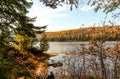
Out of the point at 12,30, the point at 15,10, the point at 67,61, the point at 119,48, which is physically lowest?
the point at 67,61

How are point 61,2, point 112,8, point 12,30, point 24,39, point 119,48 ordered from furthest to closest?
point 24,39
point 12,30
point 119,48
point 112,8
point 61,2

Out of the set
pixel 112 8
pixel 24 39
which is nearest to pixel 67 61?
pixel 112 8

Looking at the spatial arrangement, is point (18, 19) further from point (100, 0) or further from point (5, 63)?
point (100, 0)

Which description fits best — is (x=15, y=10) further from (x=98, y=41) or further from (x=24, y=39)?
(x=24, y=39)

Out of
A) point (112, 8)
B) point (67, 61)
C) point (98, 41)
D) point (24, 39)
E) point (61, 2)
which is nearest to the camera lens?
point (61, 2)

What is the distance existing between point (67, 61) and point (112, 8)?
12.6m

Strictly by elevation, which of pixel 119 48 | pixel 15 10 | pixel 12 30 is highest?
pixel 15 10

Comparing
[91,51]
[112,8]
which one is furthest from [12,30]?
[112,8]

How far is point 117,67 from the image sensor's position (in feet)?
42.3

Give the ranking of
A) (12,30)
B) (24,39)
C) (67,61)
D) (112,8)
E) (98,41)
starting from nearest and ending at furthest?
(112,8), (98,41), (12,30), (67,61), (24,39)

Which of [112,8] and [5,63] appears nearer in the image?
[112,8]

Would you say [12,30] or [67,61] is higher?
[12,30]

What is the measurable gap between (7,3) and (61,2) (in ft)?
27.5

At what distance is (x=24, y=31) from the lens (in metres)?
15.3
